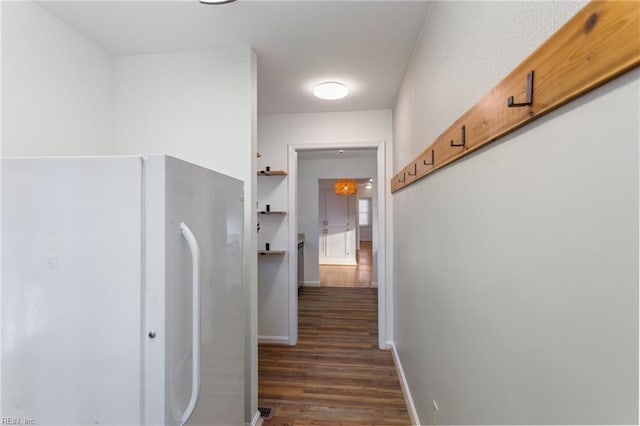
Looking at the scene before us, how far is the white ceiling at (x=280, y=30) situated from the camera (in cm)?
159

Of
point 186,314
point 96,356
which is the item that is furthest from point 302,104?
point 96,356

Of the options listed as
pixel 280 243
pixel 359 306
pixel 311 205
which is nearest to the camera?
pixel 280 243

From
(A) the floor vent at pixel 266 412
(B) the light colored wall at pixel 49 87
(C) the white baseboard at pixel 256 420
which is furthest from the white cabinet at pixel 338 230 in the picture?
(B) the light colored wall at pixel 49 87

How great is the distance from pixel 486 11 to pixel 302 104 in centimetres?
226

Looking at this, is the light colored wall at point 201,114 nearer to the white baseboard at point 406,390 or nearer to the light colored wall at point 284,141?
the white baseboard at point 406,390

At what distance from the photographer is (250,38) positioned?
1.88 meters

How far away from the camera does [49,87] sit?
1.64 metres

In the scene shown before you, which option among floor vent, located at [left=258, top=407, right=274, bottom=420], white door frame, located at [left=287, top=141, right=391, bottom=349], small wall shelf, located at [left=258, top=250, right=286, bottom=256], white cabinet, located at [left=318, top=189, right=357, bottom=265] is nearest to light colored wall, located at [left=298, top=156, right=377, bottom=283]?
white cabinet, located at [left=318, top=189, right=357, bottom=265]

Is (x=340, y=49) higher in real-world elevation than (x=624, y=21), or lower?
higher

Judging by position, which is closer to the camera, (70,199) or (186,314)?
(70,199)

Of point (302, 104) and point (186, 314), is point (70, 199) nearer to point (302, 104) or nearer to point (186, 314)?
point (186, 314)

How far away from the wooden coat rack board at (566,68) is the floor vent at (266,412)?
2.18m

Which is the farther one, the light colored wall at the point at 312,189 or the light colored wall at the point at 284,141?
the light colored wall at the point at 312,189

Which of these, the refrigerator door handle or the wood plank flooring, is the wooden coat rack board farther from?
the wood plank flooring
